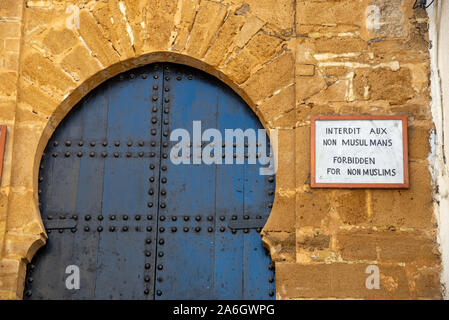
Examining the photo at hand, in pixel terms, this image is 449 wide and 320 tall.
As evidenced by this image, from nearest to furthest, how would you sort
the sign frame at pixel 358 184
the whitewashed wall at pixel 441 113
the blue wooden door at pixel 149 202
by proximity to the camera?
the whitewashed wall at pixel 441 113
the sign frame at pixel 358 184
the blue wooden door at pixel 149 202

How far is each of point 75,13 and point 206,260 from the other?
2051mm

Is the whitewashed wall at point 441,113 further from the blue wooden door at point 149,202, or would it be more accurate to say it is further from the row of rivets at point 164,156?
the row of rivets at point 164,156

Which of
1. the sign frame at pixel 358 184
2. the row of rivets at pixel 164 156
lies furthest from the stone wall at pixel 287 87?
the row of rivets at pixel 164 156

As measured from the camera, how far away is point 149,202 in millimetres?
5344

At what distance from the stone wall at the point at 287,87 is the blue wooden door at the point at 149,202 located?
136mm

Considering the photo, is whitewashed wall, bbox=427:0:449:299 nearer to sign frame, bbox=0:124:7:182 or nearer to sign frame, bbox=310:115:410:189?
sign frame, bbox=310:115:410:189

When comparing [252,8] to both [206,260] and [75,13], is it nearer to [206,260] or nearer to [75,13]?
[75,13]

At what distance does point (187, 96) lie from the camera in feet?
18.3

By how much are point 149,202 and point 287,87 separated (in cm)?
127

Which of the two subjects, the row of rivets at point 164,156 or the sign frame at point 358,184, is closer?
the sign frame at point 358,184

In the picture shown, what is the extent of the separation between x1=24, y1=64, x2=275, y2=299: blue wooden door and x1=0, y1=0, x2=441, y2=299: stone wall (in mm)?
136

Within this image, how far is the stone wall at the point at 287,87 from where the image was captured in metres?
4.96

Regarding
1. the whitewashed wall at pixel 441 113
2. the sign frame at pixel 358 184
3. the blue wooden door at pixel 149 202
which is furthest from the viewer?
the blue wooden door at pixel 149 202
